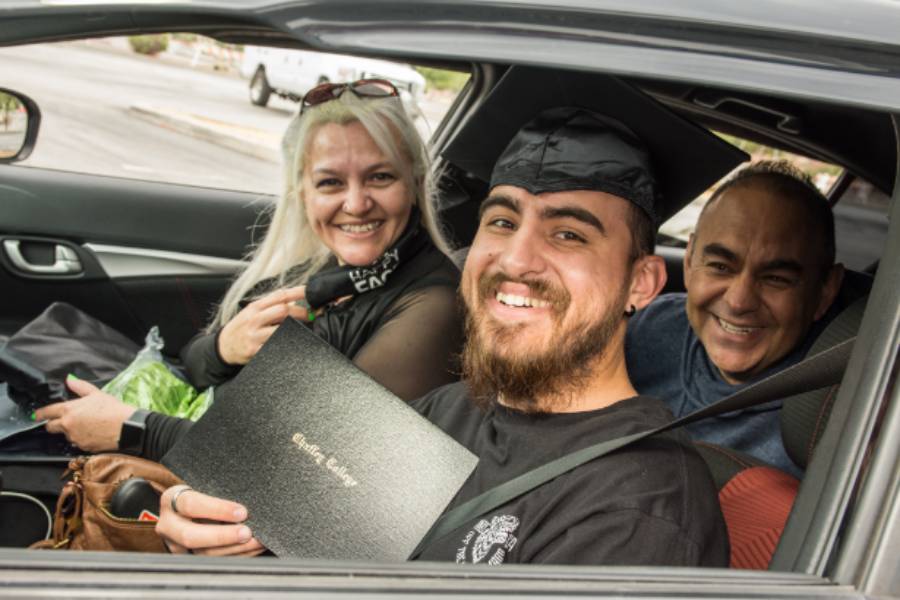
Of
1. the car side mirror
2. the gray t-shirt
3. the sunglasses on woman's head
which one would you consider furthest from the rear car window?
the car side mirror

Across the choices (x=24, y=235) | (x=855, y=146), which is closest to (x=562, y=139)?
(x=855, y=146)

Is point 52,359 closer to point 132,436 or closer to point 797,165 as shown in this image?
point 132,436

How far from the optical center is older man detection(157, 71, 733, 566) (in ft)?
4.93

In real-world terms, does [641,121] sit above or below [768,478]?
above

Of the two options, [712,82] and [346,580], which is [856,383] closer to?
[712,82]

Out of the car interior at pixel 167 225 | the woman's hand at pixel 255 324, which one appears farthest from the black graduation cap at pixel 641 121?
the woman's hand at pixel 255 324

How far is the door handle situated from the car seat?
255 cm

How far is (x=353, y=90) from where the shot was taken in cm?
263

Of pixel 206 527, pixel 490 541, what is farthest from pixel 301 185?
pixel 490 541

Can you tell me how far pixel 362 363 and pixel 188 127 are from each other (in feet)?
12.2

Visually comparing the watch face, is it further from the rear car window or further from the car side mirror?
the rear car window

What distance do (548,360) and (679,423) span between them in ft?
1.31

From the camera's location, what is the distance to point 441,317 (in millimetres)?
2352

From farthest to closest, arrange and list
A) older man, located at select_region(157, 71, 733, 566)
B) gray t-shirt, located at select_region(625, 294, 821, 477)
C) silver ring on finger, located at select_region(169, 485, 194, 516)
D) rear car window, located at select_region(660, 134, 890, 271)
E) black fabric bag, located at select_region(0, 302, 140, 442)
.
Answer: rear car window, located at select_region(660, 134, 890, 271) → black fabric bag, located at select_region(0, 302, 140, 442) → gray t-shirt, located at select_region(625, 294, 821, 477) → silver ring on finger, located at select_region(169, 485, 194, 516) → older man, located at select_region(157, 71, 733, 566)
